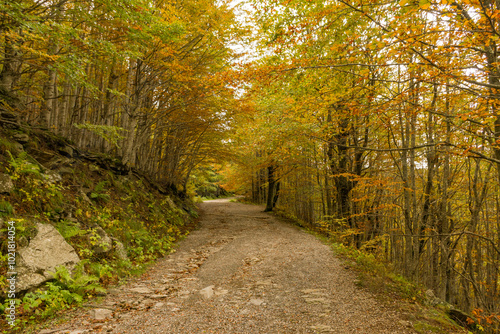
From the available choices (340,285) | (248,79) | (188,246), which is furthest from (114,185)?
(340,285)

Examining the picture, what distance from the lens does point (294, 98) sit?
710 centimetres

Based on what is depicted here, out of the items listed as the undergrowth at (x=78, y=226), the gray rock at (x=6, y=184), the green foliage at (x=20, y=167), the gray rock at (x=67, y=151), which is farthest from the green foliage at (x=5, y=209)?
the gray rock at (x=67, y=151)

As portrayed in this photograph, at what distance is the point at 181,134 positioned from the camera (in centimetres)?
1347

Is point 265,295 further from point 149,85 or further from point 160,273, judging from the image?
point 149,85

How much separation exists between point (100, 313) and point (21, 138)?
467cm

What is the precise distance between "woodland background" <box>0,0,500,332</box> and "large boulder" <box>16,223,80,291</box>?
307cm

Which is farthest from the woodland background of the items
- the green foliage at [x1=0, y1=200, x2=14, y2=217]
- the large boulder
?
the large boulder

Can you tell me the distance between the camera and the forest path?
141 inches

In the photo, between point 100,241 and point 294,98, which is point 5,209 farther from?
point 294,98

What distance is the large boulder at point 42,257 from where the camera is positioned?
142 inches

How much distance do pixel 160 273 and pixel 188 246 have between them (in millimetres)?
2736

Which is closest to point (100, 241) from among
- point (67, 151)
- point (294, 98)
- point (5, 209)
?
point (5, 209)

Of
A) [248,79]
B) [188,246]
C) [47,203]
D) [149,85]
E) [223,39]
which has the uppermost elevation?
[223,39]

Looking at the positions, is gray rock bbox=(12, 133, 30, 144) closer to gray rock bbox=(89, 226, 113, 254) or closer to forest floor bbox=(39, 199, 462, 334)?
gray rock bbox=(89, 226, 113, 254)
